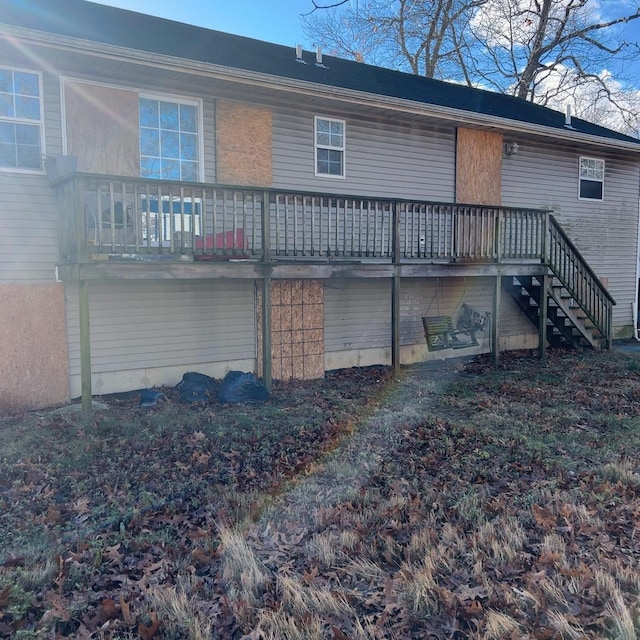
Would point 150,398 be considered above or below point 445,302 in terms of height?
below

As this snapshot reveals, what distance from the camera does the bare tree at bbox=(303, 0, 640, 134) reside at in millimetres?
22203

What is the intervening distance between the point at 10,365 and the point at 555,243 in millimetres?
9515

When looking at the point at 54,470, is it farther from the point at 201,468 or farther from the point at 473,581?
the point at 473,581

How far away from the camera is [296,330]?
31.0 ft

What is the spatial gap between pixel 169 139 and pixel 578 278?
8.28 metres

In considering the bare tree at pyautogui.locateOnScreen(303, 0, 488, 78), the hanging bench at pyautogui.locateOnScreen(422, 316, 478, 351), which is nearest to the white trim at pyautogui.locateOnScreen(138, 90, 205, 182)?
the hanging bench at pyautogui.locateOnScreen(422, 316, 478, 351)

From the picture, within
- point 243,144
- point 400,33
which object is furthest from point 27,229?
point 400,33

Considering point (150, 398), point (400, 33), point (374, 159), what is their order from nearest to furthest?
point (150, 398)
point (374, 159)
point (400, 33)

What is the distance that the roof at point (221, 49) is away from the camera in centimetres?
799

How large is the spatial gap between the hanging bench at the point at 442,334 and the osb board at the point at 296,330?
2.11 metres

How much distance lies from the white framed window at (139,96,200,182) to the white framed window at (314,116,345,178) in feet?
7.08

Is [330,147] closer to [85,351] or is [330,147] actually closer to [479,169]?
[479,169]

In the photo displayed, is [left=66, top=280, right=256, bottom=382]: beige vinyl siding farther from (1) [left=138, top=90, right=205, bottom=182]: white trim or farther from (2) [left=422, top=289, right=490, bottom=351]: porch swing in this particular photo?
(2) [left=422, top=289, right=490, bottom=351]: porch swing

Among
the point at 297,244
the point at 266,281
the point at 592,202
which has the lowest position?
the point at 266,281
